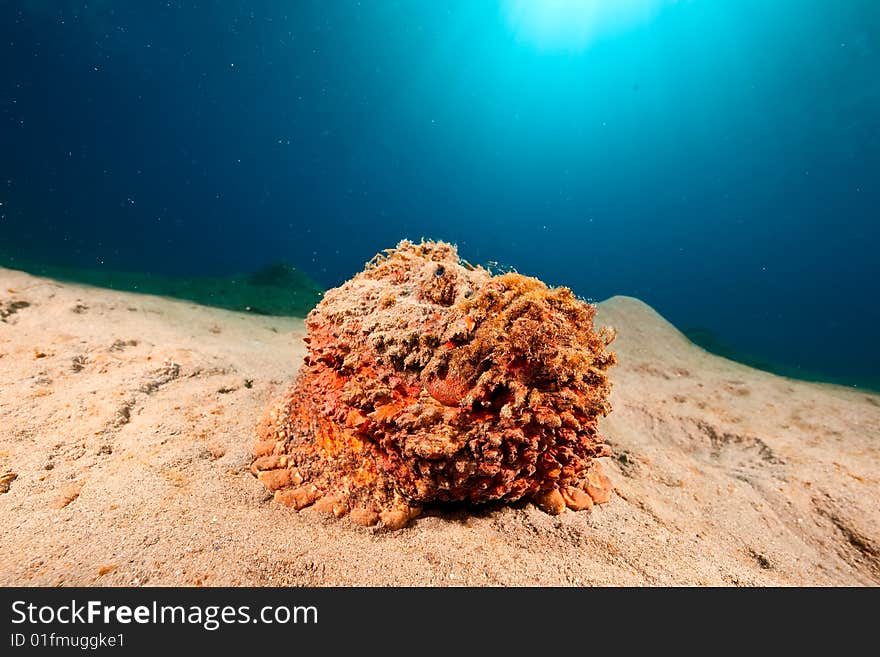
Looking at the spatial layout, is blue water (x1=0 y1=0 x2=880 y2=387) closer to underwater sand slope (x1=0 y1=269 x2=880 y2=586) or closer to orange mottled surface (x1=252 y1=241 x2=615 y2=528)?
underwater sand slope (x1=0 y1=269 x2=880 y2=586)

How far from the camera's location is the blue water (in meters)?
43.3

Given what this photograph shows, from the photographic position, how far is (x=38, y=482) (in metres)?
2.28

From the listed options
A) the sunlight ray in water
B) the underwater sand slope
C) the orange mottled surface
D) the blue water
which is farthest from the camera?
the sunlight ray in water

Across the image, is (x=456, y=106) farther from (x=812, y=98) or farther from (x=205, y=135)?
(x=812, y=98)

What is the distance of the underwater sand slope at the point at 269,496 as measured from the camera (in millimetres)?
1881

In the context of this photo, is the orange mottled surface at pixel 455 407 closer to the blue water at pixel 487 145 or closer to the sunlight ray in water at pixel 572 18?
the blue water at pixel 487 145

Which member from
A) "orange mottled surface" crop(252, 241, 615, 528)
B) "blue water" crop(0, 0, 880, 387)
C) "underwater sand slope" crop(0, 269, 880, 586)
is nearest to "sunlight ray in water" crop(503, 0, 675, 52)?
"blue water" crop(0, 0, 880, 387)

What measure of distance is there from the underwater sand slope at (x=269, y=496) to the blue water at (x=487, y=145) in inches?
852

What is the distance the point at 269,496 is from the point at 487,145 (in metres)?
→ 117

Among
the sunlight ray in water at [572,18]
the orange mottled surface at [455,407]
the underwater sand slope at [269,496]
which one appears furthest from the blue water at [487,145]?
the orange mottled surface at [455,407]

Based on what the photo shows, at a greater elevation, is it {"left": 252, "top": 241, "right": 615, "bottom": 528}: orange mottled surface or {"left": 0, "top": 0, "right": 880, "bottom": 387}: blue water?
{"left": 0, "top": 0, "right": 880, "bottom": 387}: blue water

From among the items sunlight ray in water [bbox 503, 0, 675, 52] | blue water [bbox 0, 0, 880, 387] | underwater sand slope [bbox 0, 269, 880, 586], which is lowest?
underwater sand slope [bbox 0, 269, 880, 586]

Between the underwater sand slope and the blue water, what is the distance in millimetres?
21632

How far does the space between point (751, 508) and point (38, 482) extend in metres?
5.34
